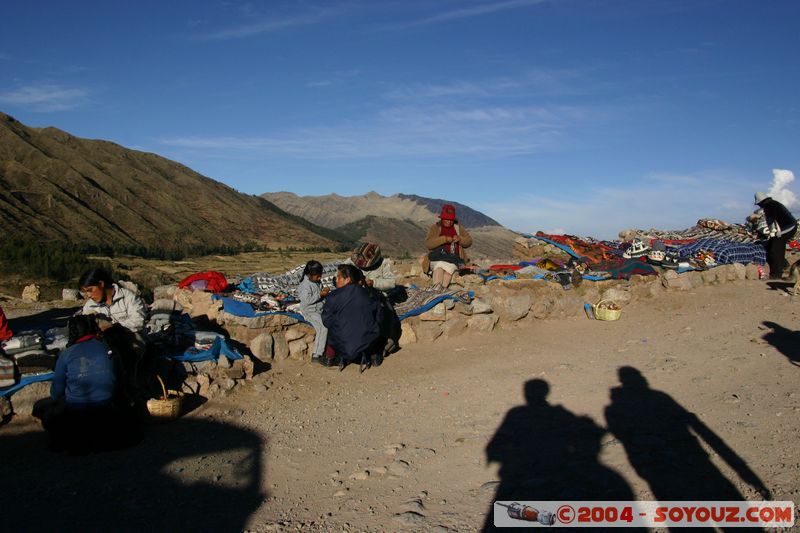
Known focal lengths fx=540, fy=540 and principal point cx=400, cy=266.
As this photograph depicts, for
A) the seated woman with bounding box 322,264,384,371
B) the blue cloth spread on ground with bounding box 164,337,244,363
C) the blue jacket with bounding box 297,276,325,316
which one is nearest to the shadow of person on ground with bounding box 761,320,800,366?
the seated woman with bounding box 322,264,384,371

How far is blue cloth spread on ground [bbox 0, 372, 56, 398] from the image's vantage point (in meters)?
4.82

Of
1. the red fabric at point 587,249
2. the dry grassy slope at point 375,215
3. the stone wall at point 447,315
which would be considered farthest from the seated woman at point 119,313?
the dry grassy slope at point 375,215

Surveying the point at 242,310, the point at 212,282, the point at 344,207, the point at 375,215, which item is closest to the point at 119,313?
the point at 242,310

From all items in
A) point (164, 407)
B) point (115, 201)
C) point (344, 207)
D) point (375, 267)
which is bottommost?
point (164, 407)

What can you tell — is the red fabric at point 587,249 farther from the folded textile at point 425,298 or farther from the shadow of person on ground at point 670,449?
the shadow of person on ground at point 670,449

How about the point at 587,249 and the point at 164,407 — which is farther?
the point at 587,249

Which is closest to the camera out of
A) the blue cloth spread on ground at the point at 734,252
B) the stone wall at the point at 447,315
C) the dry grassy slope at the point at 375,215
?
the stone wall at the point at 447,315

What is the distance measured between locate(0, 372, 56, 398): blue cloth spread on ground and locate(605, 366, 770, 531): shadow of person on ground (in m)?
5.04

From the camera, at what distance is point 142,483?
4.04 metres

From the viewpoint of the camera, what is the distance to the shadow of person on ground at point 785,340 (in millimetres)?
6501

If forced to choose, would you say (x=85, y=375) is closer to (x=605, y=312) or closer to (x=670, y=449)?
(x=670, y=449)

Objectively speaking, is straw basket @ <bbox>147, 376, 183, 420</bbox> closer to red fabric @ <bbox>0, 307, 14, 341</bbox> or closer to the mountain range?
red fabric @ <bbox>0, 307, 14, 341</bbox>

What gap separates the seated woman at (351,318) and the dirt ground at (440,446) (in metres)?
0.39

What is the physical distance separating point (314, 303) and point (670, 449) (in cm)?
455
